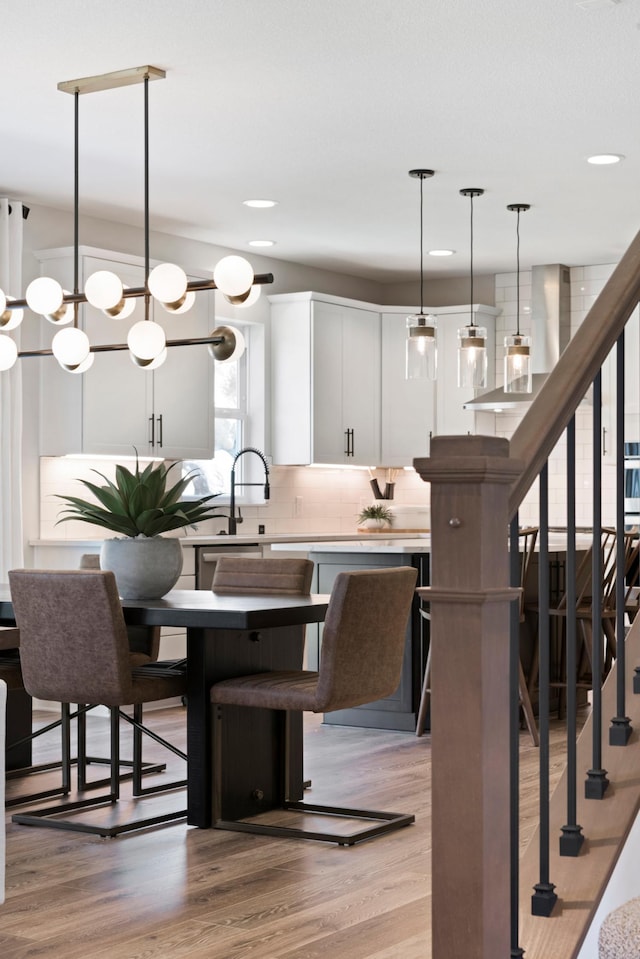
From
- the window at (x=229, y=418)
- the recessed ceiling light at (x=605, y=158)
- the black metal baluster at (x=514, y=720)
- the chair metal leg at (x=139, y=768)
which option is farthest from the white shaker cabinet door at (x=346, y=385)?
the black metal baluster at (x=514, y=720)

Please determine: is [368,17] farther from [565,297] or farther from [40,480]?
[565,297]

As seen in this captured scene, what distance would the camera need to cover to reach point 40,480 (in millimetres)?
6809

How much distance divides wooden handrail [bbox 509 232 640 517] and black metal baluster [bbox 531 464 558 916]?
0.23 ft

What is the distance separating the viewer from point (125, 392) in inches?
275

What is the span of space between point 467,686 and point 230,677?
2656 mm

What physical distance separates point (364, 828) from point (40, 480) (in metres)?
3.39

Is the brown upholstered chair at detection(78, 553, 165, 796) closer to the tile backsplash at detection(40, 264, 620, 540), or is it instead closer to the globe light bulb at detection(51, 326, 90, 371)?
the globe light bulb at detection(51, 326, 90, 371)

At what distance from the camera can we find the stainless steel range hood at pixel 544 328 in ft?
27.3

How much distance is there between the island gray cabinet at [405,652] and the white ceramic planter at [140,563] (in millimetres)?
Result: 1339

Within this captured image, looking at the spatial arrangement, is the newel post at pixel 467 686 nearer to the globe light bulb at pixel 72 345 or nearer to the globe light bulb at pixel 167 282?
the globe light bulb at pixel 167 282

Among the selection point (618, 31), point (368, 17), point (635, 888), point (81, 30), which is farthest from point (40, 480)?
point (635, 888)

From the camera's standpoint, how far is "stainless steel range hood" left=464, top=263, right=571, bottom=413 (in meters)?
8.32

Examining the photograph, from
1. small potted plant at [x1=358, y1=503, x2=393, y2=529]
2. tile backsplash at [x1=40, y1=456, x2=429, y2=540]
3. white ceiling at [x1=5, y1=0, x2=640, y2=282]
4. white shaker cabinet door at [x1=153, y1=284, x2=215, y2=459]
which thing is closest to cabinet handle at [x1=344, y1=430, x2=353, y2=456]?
tile backsplash at [x1=40, y1=456, x2=429, y2=540]

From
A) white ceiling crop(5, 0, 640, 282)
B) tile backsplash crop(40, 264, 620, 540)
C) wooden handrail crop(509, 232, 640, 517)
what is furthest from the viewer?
tile backsplash crop(40, 264, 620, 540)
